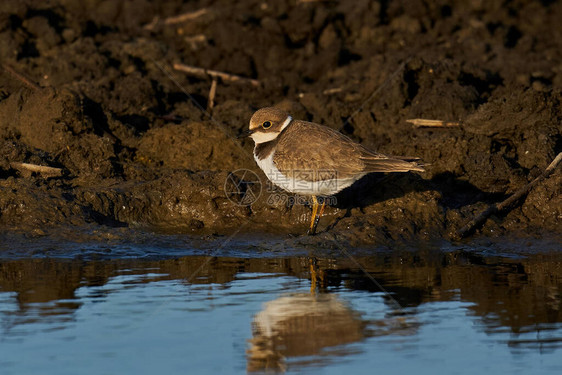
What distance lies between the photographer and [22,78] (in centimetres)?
1192

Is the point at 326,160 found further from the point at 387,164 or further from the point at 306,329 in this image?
the point at 306,329

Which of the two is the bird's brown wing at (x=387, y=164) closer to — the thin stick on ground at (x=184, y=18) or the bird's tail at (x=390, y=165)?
the bird's tail at (x=390, y=165)

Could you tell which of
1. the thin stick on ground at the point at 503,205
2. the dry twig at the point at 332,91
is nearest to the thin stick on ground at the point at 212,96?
the dry twig at the point at 332,91

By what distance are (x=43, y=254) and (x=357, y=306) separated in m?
3.76

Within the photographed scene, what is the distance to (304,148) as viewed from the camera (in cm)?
920

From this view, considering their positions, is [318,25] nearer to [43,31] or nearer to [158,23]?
[158,23]

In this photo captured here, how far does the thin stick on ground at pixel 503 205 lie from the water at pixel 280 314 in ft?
1.86

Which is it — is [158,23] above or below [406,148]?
above

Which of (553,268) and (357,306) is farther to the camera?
(553,268)

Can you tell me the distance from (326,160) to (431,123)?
113 inches

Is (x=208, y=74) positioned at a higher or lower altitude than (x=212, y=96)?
higher

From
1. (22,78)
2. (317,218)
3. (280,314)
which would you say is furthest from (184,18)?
(280,314)

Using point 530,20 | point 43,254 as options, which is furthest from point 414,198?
point 530,20

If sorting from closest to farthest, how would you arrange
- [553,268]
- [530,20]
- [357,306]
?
[357,306]
[553,268]
[530,20]
